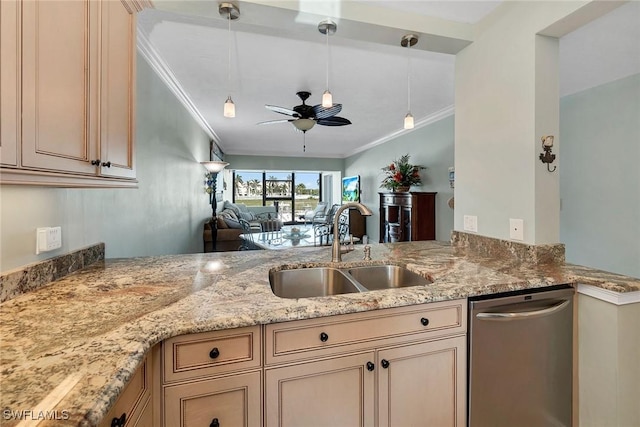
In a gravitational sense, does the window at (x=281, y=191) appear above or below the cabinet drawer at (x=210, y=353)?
above

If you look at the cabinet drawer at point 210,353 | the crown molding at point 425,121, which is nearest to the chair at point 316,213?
the crown molding at point 425,121

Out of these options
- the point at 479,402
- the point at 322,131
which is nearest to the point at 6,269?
the point at 479,402

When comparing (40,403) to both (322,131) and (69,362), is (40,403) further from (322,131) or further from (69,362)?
(322,131)

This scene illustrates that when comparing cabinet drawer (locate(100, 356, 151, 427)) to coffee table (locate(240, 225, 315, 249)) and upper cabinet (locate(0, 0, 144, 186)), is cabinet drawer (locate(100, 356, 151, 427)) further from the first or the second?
coffee table (locate(240, 225, 315, 249))

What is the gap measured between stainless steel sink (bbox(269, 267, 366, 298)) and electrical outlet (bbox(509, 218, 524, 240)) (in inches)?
42.2

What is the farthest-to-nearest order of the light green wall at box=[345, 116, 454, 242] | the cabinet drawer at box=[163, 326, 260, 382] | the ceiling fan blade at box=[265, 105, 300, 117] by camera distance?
the light green wall at box=[345, 116, 454, 242], the ceiling fan blade at box=[265, 105, 300, 117], the cabinet drawer at box=[163, 326, 260, 382]

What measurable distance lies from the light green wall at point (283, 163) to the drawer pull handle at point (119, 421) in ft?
27.0

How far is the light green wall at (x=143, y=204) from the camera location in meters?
1.16

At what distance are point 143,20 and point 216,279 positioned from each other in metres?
2.07

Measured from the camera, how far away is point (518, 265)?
163 centimetres

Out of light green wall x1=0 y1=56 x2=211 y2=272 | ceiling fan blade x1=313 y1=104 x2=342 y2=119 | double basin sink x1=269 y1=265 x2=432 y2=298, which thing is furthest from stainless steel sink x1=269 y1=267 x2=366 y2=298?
ceiling fan blade x1=313 y1=104 x2=342 y2=119

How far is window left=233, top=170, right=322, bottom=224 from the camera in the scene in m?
10.5

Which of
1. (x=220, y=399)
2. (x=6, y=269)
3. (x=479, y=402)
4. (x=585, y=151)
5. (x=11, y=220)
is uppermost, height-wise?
(x=585, y=151)

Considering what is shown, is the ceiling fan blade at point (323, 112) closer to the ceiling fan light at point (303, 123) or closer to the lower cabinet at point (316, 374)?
the ceiling fan light at point (303, 123)
